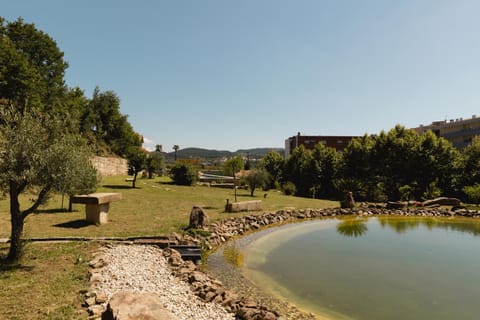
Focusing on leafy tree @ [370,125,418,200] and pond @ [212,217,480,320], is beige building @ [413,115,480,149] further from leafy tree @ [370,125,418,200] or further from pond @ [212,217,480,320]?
pond @ [212,217,480,320]

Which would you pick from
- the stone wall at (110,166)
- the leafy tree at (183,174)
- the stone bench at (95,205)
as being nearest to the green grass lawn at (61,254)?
the stone bench at (95,205)

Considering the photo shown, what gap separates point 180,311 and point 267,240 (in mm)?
9552

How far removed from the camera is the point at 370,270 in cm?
1134

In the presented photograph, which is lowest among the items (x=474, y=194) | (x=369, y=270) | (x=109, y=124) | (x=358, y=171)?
(x=369, y=270)

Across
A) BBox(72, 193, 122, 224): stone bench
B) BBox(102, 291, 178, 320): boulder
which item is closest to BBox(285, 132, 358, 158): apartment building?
BBox(72, 193, 122, 224): stone bench

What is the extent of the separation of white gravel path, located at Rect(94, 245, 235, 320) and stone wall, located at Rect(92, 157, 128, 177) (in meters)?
30.7

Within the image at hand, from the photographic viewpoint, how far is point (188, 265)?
1030 cm

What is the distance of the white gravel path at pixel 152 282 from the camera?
6.92m

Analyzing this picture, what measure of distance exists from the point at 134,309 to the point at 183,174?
3340 cm

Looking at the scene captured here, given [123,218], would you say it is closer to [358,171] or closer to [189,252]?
[189,252]

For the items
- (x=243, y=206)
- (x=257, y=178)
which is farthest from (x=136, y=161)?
(x=243, y=206)

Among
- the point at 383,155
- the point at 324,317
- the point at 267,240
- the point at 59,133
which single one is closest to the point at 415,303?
the point at 324,317

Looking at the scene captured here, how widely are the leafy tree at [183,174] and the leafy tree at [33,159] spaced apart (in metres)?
29.1

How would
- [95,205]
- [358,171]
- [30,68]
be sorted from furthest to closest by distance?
[358,171], [30,68], [95,205]
